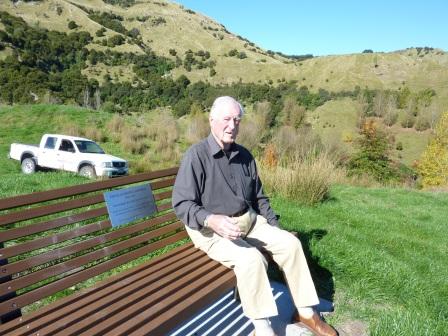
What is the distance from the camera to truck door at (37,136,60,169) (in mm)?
12289

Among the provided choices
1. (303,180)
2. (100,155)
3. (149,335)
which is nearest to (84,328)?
(149,335)

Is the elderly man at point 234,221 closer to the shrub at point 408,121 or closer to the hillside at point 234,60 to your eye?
the hillside at point 234,60

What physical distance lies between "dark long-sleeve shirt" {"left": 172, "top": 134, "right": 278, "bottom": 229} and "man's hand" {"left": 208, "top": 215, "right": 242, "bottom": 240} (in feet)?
0.28

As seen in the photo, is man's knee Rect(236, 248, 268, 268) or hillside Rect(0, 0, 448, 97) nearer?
man's knee Rect(236, 248, 268, 268)

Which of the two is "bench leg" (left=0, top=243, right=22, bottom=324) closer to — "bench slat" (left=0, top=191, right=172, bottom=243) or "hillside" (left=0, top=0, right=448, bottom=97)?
"bench slat" (left=0, top=191, right=172, bottom=243)

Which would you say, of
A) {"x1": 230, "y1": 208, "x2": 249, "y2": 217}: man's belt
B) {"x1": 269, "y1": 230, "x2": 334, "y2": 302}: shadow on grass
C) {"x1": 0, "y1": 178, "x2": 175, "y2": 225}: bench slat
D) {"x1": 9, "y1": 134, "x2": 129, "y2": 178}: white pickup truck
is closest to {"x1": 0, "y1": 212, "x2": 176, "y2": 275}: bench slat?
{"x1": 0, "y1": 178, "x2": 175, "y2": 225}: bench slat

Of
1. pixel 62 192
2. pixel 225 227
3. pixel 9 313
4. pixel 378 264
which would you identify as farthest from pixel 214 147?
pixel 378 264

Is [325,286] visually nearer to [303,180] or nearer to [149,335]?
[149,335]

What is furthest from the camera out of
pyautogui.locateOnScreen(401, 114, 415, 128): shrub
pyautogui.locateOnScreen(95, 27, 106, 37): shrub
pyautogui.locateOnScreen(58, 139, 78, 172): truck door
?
pyautogui.locateOnScreen(95, 27, 106, 37): shrub

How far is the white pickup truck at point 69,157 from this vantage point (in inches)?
464

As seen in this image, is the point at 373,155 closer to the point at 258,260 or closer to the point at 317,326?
the point at 317,326

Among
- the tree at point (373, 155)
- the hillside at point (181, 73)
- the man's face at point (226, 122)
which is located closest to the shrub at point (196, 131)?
the tree at point (373, 155)

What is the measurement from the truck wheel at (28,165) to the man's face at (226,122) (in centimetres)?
1099

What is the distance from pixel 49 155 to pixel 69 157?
809 millimetres
